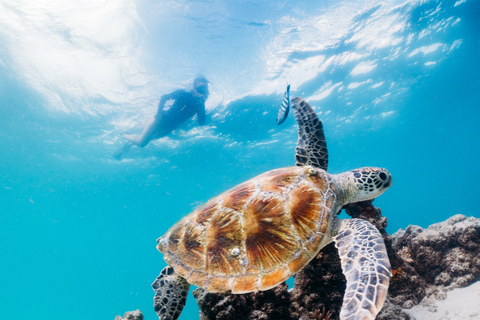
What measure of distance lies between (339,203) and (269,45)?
11.4m

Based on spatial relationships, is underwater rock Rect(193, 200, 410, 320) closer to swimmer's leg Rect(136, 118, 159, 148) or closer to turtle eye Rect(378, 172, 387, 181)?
turtle eye Rect(378, 172, 387, 181)

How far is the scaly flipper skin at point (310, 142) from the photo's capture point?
3.72 meters

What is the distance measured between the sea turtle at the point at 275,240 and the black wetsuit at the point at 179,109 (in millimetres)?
11314

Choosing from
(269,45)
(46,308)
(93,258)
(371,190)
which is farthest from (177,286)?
(46,308)

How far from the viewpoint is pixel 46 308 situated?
255ft

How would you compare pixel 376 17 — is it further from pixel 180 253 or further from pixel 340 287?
pixel 180 253

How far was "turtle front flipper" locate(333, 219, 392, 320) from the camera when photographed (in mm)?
1673

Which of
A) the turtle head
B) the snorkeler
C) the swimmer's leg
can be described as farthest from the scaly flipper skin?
the swimmer's leg

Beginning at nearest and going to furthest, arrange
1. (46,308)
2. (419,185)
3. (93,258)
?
(419,185), (46,308), (93,258)

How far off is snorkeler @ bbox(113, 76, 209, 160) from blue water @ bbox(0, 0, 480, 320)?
2.63 ft

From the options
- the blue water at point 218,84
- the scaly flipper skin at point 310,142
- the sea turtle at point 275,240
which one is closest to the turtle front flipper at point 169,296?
the sea turtle at point 275,240

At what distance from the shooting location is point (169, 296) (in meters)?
2.60

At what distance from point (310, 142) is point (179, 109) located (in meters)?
11.6

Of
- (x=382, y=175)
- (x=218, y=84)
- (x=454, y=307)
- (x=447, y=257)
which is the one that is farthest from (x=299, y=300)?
(x=218, y=84)
